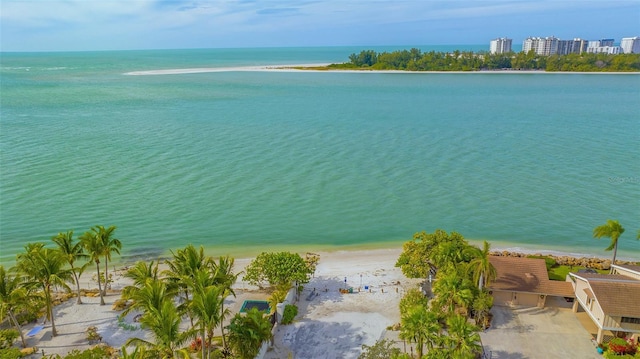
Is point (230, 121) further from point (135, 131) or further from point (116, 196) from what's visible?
point (116, 196)

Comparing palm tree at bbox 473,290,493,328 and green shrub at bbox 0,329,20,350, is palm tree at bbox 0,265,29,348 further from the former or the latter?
palm tree at bbox 473,290,493,328

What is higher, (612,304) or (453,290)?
(453,290)

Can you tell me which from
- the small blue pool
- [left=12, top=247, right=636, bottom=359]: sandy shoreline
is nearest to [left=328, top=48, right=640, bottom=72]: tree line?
[left=12, top=247, right=636, bottom=359]: sandy shoreline

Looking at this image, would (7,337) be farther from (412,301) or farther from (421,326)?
(412,301)

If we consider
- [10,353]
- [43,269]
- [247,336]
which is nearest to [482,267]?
[247,336]

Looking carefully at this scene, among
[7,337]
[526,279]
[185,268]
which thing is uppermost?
[185,268]

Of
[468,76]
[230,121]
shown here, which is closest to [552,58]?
[468,76]
